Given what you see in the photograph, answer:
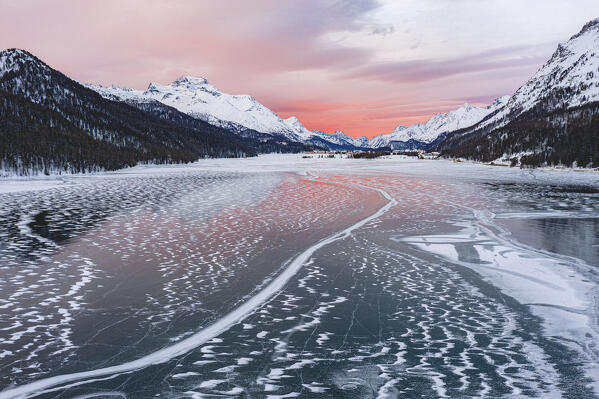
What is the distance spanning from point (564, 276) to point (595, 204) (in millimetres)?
26847

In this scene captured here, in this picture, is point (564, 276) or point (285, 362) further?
point (564, 276)

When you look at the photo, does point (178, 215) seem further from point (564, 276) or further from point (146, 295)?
point (564, 276)

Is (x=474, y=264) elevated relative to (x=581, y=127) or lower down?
lower down

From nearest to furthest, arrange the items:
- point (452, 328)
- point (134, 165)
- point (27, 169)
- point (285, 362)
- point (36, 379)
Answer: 1. point (36, 379)
2. point (285, 362)
3. point (452, 328)
4. point (27, 169)
5. point (134, 165)

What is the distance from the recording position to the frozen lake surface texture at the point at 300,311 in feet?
25.0

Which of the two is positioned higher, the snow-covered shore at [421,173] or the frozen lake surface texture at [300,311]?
the snow-covered shore at [421,173]

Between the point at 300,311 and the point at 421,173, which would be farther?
the point at 421,173

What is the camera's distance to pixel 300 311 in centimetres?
1113

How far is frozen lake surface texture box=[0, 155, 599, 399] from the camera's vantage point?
25.0 ft

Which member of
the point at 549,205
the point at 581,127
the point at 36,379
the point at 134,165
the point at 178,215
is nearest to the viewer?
the point at 36,379

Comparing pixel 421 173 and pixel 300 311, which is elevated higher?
pixel 421 173

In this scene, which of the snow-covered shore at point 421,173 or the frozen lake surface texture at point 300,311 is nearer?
the frozen lake surface texture at point 300,311

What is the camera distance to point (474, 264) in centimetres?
1595

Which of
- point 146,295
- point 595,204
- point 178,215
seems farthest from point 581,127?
point 146,295
